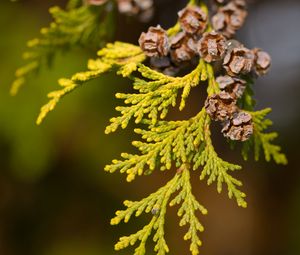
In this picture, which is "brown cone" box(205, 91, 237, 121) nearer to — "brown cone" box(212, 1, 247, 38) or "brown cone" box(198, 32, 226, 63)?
"brown cone" box(198, 32, 226, 63)

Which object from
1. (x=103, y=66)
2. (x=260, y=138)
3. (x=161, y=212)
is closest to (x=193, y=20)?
(x=103, y=66)

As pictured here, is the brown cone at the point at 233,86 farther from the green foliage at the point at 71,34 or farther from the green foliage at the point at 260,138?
the green foliage at the point at 71,34

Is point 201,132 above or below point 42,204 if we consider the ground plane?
above

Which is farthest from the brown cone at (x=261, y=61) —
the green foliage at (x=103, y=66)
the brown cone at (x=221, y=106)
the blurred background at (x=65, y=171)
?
the blurred background at (x=65, y=171)

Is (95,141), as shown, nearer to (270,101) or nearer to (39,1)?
(39,1)

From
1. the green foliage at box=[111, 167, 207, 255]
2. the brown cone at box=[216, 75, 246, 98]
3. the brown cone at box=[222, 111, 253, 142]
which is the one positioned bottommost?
the green foliage at box=[111, 167, 207, 255]

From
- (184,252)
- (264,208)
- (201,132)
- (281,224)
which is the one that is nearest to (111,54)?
(201,132)

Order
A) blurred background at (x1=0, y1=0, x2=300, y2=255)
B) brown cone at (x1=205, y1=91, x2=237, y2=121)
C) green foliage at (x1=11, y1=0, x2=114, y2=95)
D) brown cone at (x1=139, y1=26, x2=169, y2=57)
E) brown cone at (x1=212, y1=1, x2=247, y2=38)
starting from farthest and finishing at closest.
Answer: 1. blurred background at (x1=0, y1=0, x2=300, y2=255)
2. green foliage at (x1=11, y1=0, x2=114, y2=95)
3. brown cone at (x1=212, y1=1, x2=247, y2=38)
4. brown cone at (x1=139, y1=26, x2=169, y2=57)
5. brown cone at (x1=205, y1=91, x2=237, y2=121)

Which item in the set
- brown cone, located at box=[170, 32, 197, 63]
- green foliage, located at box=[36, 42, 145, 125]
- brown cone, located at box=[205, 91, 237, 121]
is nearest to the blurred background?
green foliage, located at box=[36, 42, 145, 125]

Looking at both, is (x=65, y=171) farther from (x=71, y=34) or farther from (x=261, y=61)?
(x=261, y=61)
